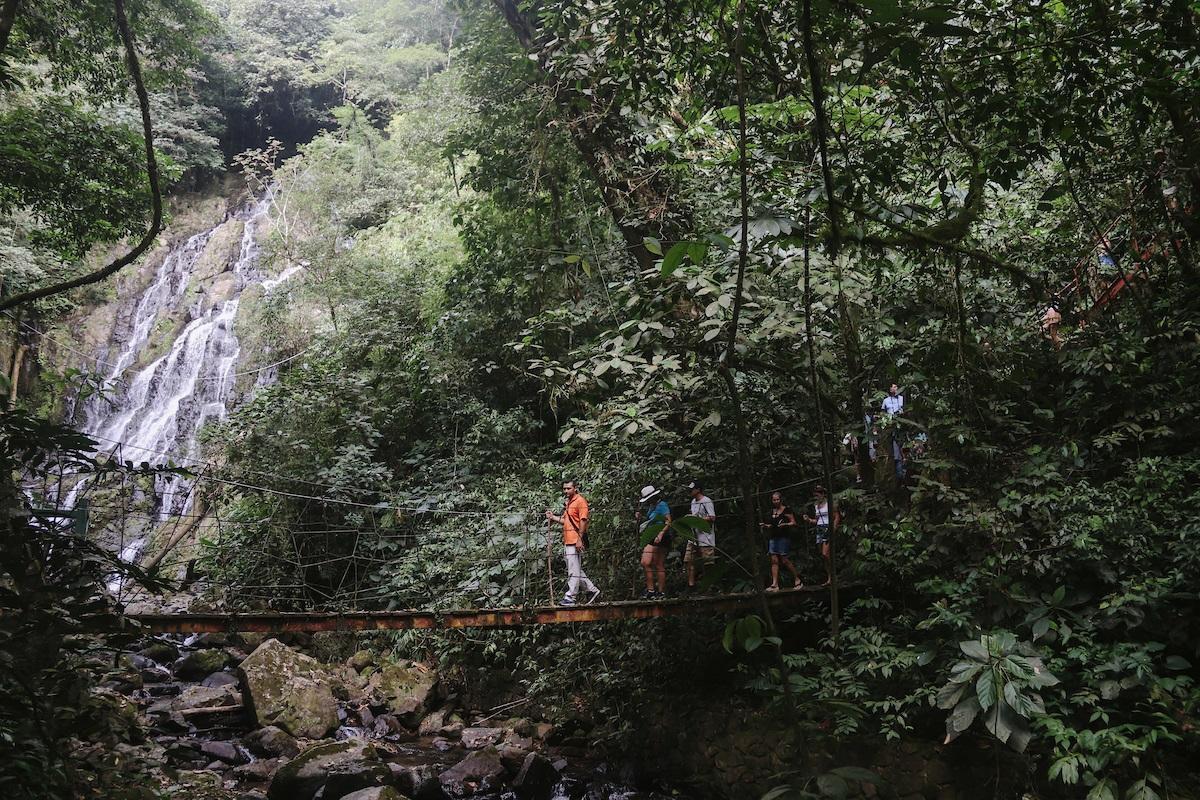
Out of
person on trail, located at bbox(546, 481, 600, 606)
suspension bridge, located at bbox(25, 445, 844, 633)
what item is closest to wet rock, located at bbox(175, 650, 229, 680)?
suspension bridge, located at bbox(25, 445, 844, 633)

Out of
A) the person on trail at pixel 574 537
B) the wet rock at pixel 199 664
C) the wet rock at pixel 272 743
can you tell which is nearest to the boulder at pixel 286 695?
the wet rock at pixel 272 743

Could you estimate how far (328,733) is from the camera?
5309 millimetres

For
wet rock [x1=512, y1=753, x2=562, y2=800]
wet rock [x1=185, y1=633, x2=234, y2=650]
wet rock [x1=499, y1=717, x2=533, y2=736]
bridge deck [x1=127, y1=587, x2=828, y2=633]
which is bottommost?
wet rock [x1=512, y1=753, x2=562, y2=800]

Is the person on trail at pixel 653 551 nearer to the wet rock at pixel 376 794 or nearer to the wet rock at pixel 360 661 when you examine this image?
the wet rock at pixel 376 794

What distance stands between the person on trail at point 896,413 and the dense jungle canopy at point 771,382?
0.27 ft

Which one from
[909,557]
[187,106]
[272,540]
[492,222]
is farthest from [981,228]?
[187,106]

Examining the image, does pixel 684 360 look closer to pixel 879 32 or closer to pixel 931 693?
pixel 931 693

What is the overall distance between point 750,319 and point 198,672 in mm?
5463

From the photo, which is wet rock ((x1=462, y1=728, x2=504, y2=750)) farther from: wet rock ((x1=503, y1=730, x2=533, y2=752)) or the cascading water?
the cascading water

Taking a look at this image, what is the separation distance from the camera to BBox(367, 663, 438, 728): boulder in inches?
228

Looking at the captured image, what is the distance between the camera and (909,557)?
367cm

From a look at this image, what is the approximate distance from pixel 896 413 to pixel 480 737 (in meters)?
3.71

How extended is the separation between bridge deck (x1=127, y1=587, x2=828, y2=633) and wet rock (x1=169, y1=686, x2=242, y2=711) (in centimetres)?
172

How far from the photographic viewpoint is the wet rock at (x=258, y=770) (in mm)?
4648
